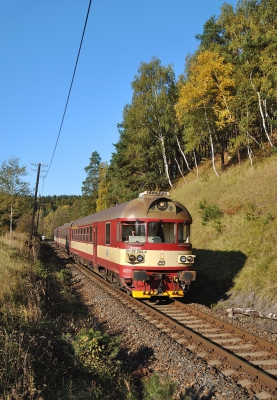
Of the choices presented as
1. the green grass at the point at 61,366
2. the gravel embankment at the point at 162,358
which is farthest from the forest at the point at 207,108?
the green grass at the point at 61,366

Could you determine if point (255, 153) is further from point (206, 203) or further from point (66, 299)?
point (66, 299)

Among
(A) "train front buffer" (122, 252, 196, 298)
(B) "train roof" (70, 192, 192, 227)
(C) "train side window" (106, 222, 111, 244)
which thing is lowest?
(A) "train front buffer" (122, 252, 196, 298)

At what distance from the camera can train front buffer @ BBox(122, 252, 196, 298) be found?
32.2 ft

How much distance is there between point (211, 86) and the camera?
24.5 m

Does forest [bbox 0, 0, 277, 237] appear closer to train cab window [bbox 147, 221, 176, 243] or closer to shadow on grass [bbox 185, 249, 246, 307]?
shadow on grass [bbox 185, 249, 246, 307]

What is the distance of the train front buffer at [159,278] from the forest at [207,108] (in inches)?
405

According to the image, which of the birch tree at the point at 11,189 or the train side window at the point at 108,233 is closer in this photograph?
the train side window at the point at 108,233

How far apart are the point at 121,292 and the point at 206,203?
Answer: 9.20 meters

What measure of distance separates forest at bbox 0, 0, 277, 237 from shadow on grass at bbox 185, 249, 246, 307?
24.8 feet

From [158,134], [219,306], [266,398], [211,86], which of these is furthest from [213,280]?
[158,134]

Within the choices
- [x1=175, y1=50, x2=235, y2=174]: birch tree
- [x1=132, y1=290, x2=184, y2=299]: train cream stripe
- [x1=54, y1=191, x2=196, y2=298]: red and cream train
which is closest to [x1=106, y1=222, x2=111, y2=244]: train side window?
[x1=54, y1=191, x2=196, y2=298]: red and cream train

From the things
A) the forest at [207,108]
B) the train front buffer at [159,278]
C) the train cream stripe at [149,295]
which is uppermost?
the forest at [207,108]

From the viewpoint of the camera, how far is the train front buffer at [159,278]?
983 centimetres

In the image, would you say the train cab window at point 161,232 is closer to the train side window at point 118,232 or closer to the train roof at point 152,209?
the train roof at point 152,209
